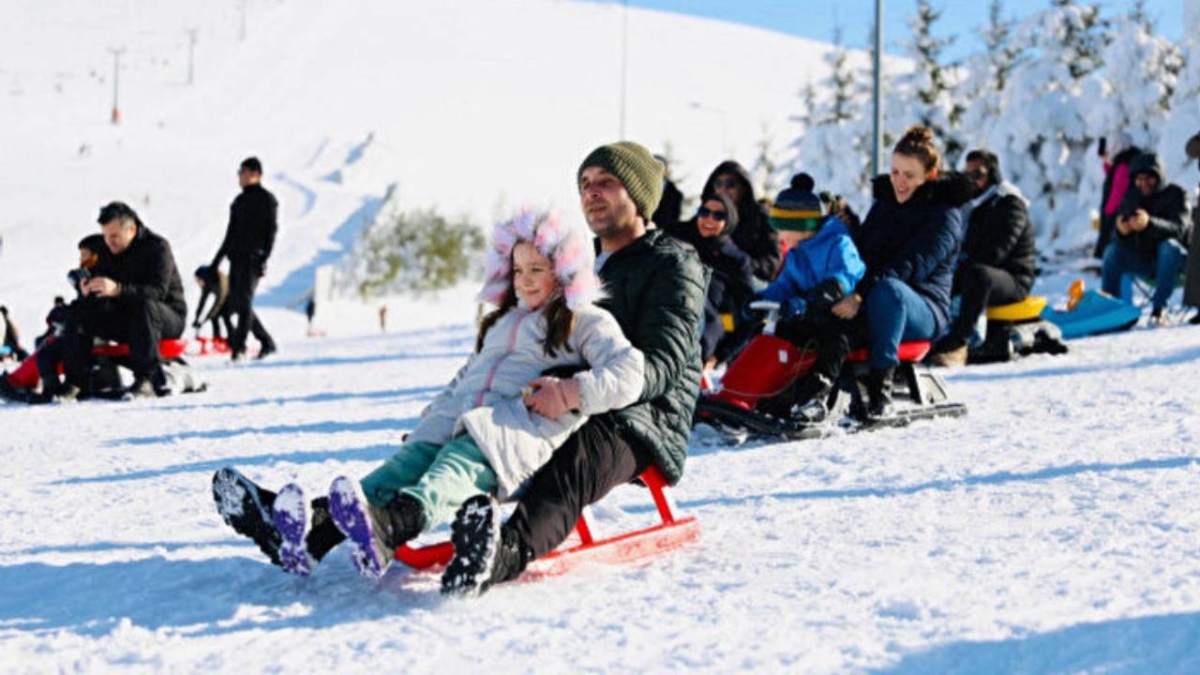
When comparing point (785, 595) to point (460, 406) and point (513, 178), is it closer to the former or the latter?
point (460, 406)

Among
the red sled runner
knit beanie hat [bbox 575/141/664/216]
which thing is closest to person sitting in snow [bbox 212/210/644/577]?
knit beanie hat [bbox 575/141/664/216]

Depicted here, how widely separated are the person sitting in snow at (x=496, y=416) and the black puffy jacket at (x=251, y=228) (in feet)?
26.5

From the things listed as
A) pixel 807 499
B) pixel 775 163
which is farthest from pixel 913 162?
pixel 775 163

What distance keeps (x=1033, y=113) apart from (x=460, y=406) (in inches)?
990

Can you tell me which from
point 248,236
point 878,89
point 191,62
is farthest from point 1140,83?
point 191,62

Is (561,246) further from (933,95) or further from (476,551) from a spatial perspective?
(933,95)

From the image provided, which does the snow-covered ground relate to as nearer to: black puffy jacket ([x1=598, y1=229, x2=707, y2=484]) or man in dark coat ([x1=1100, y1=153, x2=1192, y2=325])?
black puffy jacket ([x1=598, y1=229, x2=707, y2=484])

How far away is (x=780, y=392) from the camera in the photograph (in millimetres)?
5746

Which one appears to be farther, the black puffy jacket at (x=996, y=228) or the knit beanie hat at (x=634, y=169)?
the black puffy jacket at (x=996, y=228)

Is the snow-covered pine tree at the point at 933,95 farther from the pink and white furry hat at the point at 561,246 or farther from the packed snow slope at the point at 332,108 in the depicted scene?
the pink and white furry hat at the point at 561,246

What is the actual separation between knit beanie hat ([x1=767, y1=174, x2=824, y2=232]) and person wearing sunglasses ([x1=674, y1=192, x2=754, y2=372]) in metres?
1.67

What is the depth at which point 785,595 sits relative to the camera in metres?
3.00

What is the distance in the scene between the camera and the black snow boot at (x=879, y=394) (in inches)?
227

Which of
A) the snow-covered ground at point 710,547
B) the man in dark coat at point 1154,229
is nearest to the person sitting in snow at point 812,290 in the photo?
the snow-covered ground at point 710,547
